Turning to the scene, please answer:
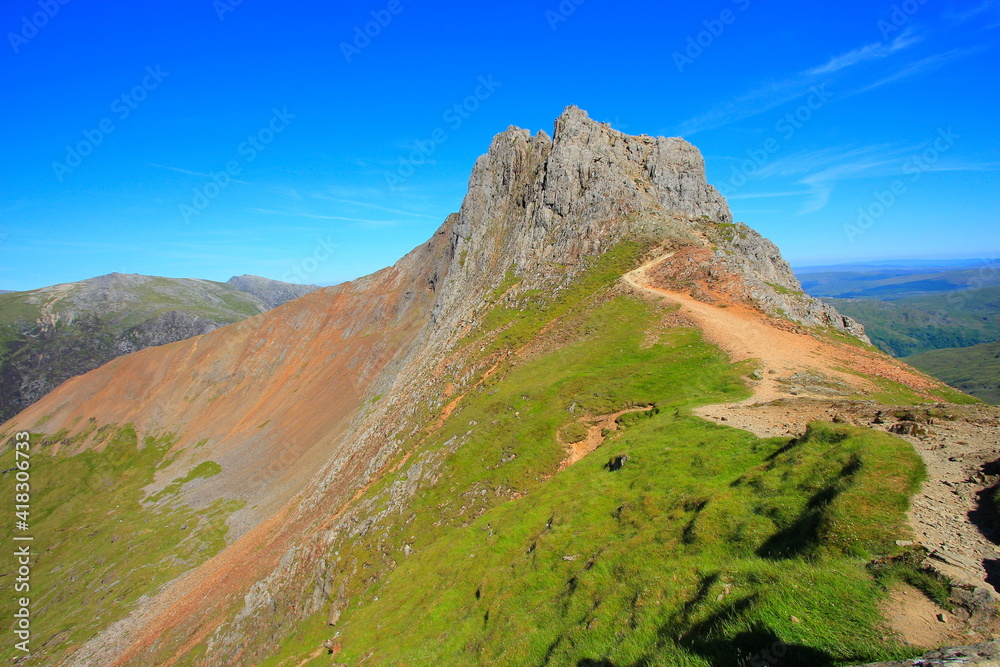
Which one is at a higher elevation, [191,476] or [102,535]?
[191,476]

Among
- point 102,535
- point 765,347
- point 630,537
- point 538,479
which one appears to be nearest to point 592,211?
point 765,347

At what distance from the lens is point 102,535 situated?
7931 centimetres

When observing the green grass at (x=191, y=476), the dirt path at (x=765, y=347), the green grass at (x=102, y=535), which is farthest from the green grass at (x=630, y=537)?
the green grass at (x=191, y=476)

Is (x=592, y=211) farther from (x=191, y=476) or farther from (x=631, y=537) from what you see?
(x=191, y=476)

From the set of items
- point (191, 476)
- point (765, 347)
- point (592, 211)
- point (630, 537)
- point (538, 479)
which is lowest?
point (191, 476)

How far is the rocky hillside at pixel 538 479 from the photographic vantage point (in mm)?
12008

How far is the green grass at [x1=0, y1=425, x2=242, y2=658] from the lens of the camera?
60781 millimetres

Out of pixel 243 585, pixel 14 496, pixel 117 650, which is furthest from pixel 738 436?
pixel 14 496

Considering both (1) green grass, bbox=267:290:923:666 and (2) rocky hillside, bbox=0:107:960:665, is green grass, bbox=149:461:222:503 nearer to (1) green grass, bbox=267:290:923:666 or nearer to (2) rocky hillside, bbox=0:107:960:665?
(2) rocky hillside, bbox=0:107:960:665

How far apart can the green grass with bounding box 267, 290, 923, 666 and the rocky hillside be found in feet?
0.34

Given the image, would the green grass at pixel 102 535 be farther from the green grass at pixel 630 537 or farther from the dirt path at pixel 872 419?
the dirt path at pixel 872 419

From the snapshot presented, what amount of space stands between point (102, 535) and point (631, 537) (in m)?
107

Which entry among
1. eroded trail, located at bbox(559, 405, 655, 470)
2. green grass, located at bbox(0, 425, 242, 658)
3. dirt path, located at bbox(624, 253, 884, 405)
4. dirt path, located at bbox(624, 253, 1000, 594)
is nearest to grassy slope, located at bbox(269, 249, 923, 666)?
eroded trail, located at bbox(559, 405, 655, 470)

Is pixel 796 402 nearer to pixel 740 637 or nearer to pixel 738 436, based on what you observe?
pixel 738 436
